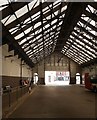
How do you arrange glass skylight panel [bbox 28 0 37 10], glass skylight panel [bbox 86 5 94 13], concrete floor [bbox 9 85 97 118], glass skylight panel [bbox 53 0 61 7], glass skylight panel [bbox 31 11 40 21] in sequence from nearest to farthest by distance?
concrete floor [bbox 9 85 97 118]
glass skylight panel [bbox 28 0 37 10]
glass skylight panel [bbox 53 0 61 7]
glass skylight panel [bbox 31 11 40 21]
glass skylight panel [bbox 86 5 94 13]

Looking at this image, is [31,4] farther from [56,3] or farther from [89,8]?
[89,8]

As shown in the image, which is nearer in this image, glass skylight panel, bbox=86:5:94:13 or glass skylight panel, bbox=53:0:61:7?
glass skylight panel, bbox=53:0:61:7

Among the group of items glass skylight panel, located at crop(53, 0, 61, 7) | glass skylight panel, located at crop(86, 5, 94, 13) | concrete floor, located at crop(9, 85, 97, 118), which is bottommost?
concrete floor, located at crop(9, 85, 97, 118)

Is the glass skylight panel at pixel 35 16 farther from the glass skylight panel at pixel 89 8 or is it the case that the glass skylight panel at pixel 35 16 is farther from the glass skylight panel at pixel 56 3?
the glass skylight panel at pixel 89 8

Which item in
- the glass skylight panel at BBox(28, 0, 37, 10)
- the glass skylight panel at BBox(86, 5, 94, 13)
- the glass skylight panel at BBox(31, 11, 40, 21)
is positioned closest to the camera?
the glass skylight panel at BBox(28, 0, 37, 10)

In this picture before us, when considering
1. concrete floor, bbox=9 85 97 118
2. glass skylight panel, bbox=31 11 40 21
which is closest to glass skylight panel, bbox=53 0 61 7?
glass skylight panel, bbox=31 11 40 21

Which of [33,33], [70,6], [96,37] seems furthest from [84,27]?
[70,6]

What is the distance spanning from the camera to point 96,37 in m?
31.2

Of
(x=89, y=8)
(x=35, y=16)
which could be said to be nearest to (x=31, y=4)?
(x=35, y=16)

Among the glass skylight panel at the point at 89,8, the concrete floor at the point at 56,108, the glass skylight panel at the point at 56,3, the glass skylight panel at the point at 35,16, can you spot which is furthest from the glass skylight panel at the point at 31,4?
the concrete floor at the point at 56,108

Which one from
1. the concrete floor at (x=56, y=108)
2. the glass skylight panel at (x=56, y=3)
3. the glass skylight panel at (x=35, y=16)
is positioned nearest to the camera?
the concrete floor at (x=56, y=108)

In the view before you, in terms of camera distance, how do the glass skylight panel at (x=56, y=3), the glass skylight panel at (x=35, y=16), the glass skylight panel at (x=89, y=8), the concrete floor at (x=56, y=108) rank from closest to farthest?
the concrete floor at (x=56, y=108) → the glass skylight panel at (x=56, y=3) → the glass skylight panel at (x=35, y=16) → the glass skylight panel at (x=89, y=8)

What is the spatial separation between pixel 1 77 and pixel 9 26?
220 inches

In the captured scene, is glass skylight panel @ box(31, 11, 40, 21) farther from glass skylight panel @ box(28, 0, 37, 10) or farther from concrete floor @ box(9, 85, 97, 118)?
concrete floor @ box(9, 85, 97, 118)
